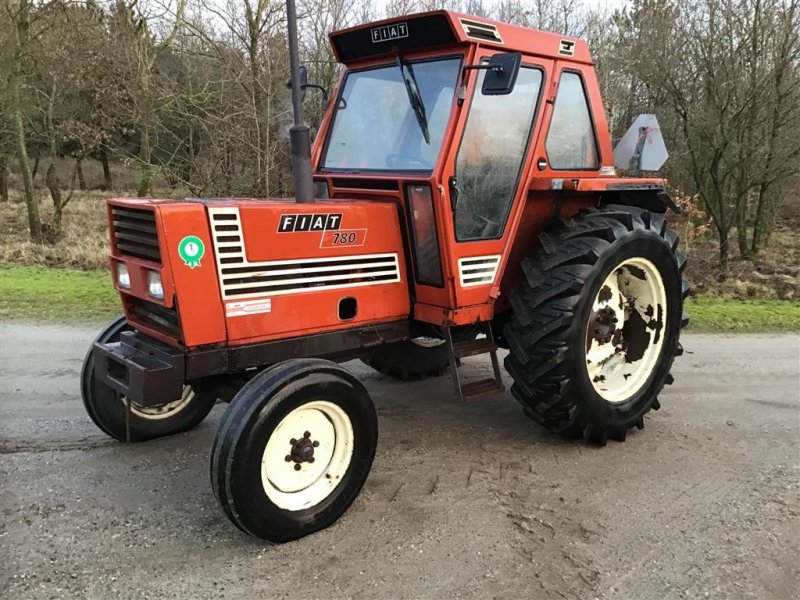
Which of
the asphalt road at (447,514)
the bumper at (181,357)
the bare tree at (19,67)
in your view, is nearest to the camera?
the asphalt road at (447,514)

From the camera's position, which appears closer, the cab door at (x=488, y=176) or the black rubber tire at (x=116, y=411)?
the cab door at (x=488, y=176)

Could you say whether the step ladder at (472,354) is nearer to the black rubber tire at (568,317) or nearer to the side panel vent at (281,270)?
the black rubber tire at (568,317)

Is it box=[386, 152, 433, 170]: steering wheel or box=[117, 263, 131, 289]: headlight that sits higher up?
box=[386, 152, 433, 170]: steering wheel

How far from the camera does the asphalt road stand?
2766mm

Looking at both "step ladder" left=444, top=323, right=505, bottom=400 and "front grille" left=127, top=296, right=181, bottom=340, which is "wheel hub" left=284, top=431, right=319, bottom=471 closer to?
"front grille" left=127, top=296, right=181, bottom=340

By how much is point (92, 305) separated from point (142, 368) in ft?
15.7

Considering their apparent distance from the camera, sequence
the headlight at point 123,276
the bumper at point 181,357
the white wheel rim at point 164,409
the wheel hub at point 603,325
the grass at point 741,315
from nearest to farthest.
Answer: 1. the bumper at point 181,357
2. the headlight at point 123,276
3. the white wheel rim at point 164,409
4. the wheel hub at point 603,325
5. the grass at point 741,315

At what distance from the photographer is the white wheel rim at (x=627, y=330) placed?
4254 mm

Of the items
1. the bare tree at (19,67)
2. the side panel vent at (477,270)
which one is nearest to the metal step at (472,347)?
the side panel vent at (477,270)

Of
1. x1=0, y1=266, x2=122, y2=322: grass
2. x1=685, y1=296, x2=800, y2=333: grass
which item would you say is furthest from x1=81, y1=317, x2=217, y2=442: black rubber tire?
x1=685, y1=296, x2=800, y2=333: grass

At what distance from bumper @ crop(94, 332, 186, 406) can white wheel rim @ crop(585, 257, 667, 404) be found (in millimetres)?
2548

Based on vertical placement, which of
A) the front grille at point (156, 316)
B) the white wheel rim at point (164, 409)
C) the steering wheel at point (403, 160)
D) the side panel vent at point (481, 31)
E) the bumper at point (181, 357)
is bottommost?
the white wheel rim at point (164, 409)

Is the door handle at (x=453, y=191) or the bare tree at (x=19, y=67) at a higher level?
the bare tree at (x=19, y=67)

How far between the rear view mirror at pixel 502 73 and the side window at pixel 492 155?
287 mm
